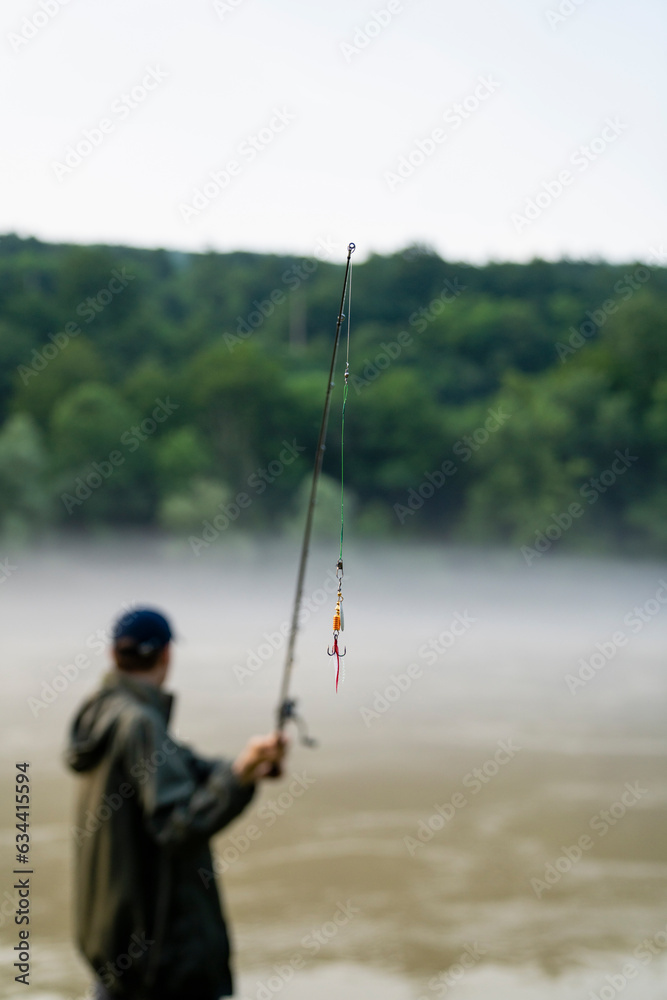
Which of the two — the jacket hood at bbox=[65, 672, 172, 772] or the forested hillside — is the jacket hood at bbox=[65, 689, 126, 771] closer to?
the jacket hood at bbox=[65, 672, 172, 772]

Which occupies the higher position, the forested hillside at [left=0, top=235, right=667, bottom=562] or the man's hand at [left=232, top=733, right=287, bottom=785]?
the forested hillside at [left=0, top=235, right=667, bottom=562]

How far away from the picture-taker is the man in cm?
247

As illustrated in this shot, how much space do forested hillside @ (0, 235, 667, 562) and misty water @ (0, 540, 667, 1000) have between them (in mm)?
1640

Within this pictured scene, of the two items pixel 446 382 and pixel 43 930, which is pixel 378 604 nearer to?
pixel 446 382

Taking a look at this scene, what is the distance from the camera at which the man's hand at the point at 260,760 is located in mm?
2371

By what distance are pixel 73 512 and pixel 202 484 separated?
169 inches

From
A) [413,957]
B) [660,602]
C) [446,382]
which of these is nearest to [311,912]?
[413,957]

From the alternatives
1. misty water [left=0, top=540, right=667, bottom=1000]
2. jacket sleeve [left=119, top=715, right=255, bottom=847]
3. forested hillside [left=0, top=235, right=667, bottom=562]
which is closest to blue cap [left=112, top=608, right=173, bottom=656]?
jacket sleeve [left=119, top=715, right=255, bottom=847]

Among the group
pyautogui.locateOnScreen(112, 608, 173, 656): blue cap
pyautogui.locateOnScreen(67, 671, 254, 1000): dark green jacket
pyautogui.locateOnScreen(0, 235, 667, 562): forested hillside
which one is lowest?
pyautogui.locateOnScreen(67, 671, 254, 1000): dark green jacket

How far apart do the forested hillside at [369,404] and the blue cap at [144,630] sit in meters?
26.7

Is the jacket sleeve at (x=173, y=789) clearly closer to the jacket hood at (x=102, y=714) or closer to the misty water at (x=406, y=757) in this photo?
the jacket hood at (x=102, y=714)

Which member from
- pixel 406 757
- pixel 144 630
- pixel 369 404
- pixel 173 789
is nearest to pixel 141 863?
pixel 173 789

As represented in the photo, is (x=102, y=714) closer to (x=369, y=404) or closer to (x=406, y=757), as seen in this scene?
(x=406, y=757)

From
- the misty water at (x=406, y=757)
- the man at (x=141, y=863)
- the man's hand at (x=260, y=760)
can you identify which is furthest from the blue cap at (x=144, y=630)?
the misty water at (x=406, y=757)
